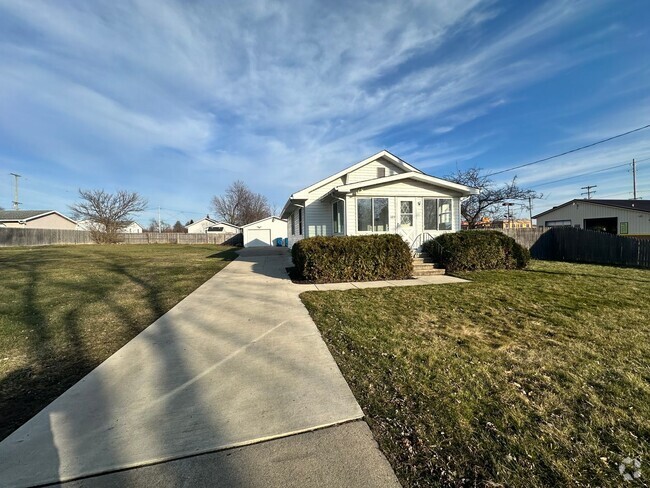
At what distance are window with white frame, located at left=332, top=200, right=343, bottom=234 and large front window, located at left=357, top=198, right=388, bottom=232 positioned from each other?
969 mm

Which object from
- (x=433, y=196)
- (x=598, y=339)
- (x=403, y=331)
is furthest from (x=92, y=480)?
(x=433, y=196)

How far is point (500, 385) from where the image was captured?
2.70m

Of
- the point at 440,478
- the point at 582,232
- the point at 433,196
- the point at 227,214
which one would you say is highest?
the point at 227,214

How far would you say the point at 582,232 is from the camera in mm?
14164

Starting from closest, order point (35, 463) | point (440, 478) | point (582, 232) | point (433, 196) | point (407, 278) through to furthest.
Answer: point (440, 478) < point (35, 463) < point (407, 278) < point (433, 196) < point (582, 232)

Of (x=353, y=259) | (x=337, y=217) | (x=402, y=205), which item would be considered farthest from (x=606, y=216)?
(x=353, y=259)

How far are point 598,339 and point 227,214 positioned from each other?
5536cm

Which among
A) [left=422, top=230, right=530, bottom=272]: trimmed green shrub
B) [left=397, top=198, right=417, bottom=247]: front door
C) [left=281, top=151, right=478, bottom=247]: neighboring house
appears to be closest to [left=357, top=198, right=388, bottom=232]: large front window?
[left=281, top=151, right=478, bottom=247]: neighboring house

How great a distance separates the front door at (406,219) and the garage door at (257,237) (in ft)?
78.8

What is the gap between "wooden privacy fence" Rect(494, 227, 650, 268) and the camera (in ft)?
38.7

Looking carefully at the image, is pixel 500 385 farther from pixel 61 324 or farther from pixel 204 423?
pixel 61 324

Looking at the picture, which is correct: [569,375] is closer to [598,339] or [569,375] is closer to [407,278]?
[598,339]

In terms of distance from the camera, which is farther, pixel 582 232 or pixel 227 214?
pixel 227 214

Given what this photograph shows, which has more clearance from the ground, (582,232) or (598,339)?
(582,232)
